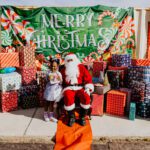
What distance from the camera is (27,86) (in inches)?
288

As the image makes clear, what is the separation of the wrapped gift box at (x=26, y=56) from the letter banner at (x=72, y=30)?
703 mm

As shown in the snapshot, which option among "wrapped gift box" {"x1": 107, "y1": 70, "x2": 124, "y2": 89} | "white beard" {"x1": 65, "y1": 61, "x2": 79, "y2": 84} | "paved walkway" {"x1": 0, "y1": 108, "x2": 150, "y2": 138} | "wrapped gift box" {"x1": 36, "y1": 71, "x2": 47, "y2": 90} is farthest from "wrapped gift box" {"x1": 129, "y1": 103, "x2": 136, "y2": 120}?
"wrapped gift box" {"x1": 36, "y1": 71, "x2": 47, "y2": 90}

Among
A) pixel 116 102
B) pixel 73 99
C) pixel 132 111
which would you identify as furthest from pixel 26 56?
pixel 132 111

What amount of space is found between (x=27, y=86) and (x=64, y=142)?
2.92m

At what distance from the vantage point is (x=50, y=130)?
567cm

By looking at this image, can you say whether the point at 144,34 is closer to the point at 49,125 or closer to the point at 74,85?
the point at 74,85

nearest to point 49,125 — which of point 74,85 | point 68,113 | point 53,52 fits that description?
point 68,113

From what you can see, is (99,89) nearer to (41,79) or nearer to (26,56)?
(41,79)

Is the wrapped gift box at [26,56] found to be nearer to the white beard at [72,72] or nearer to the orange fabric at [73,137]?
the white beard at [72,72]

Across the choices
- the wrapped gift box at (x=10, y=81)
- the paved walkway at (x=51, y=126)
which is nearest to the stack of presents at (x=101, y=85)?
the wrapped gift box at (x=10, y=81)

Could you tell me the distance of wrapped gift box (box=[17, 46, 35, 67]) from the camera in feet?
24.2

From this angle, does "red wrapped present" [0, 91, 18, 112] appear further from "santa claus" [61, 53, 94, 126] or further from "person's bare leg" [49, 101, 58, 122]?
"santa claus" [61, 53, 94, 126]

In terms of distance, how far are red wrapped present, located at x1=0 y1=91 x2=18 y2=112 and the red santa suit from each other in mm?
1592

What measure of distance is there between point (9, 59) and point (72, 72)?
90.1 inches
